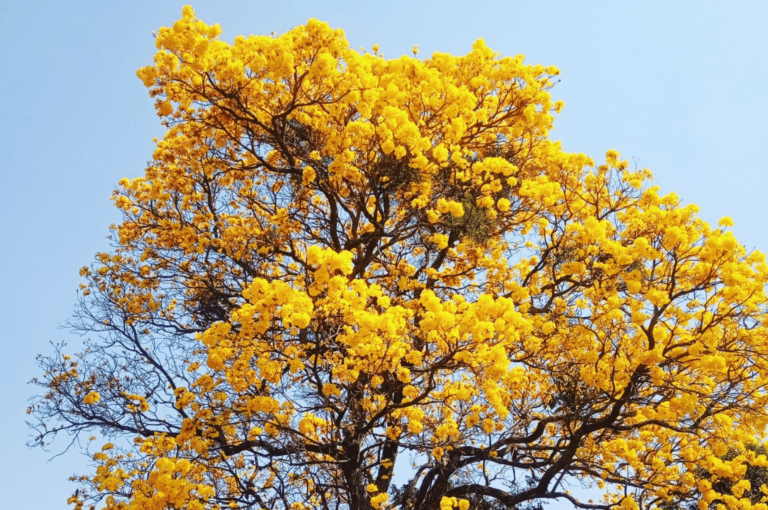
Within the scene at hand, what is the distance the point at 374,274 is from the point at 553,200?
332cm

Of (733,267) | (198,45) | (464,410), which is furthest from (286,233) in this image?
(733,267)

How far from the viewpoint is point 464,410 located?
8695 millimetres

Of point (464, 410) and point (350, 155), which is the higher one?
point (350, 155)

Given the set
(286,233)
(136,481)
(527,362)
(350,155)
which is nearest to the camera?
(136,481)

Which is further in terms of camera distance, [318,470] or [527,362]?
[527,362]

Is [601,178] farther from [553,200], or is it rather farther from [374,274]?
[374,274]

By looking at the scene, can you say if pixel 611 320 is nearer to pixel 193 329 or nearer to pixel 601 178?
pixel 601 178

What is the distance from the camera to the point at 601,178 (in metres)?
10.6

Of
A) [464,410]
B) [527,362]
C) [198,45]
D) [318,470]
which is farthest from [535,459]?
[198,45]

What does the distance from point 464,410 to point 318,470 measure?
2150mm

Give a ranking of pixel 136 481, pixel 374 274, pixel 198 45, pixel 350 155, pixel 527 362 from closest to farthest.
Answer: pixel 136 481 < pixel 198 45 < pixel 350 155 < pixel 527 362 < pixel 374 274

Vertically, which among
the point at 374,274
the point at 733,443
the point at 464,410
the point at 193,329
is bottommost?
the point at 733,443

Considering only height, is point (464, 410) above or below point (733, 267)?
below

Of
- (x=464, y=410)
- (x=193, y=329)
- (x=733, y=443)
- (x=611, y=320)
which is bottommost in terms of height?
(x=733, y=443)
